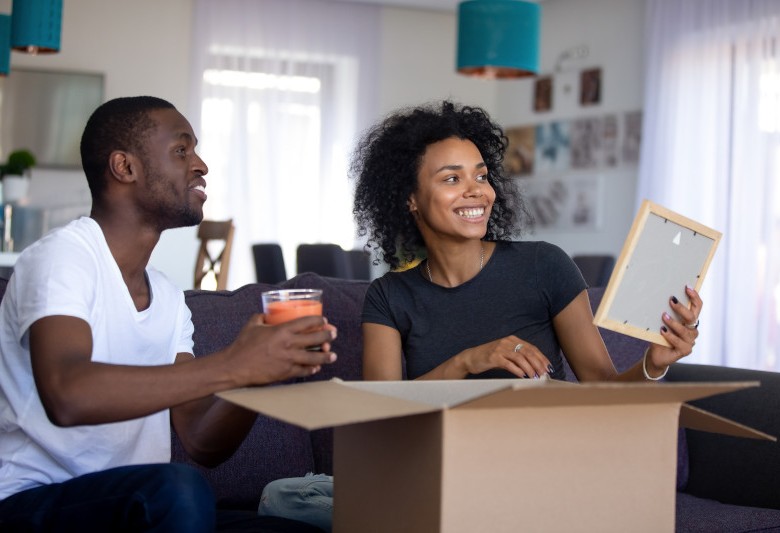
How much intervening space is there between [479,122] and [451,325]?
1.78ft

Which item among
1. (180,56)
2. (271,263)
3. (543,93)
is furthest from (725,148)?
(180,56)

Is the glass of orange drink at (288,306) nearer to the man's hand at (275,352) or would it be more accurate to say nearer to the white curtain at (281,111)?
the man's hand at (275,352)

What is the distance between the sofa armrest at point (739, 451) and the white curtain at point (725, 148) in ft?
12.0

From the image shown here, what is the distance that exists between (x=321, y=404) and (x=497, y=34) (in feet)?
12.8

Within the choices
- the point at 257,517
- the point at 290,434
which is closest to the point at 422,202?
the point at 290,434

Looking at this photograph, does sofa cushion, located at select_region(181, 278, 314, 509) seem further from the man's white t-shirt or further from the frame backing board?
the frame backing board

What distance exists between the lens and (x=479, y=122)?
2348 millimetres

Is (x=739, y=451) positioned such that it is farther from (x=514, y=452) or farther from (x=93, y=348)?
(x=93, y=348)

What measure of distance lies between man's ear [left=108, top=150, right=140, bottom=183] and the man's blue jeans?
1.62 ft

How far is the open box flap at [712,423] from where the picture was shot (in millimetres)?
1332

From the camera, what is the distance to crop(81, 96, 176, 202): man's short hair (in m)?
1.65

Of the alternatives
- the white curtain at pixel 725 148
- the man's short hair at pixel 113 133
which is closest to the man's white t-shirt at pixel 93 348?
→ the man's short hair at pixel 113 133

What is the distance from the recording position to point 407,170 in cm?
230

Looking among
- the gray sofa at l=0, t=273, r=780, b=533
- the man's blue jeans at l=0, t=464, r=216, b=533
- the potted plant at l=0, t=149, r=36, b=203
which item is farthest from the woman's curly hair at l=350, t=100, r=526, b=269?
the potted plant at l=0, t=149, r=36, b=203
